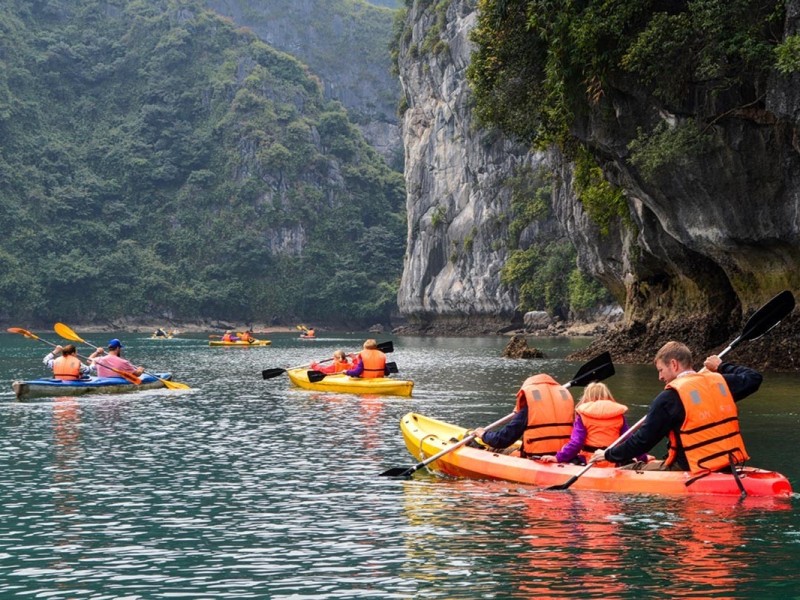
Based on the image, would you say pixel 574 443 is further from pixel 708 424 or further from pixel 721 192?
pixel 721 192

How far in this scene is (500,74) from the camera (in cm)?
3181

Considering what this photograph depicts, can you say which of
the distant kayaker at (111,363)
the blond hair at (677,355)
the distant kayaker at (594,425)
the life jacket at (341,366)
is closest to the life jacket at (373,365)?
the life jacket at (341,366)

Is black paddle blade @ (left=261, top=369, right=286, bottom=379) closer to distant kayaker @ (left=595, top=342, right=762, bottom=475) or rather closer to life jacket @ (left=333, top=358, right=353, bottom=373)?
life jacket @ (left=333, top=358, right=353, bottom=373)

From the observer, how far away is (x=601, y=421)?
1302 cm

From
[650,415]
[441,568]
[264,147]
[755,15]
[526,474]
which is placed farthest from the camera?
[264,147]

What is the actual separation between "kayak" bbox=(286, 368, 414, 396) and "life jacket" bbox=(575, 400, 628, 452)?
46.7 feet

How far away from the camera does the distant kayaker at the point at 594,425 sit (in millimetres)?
Answer: 12984

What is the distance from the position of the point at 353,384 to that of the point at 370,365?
67cm

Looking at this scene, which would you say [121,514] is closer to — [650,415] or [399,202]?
[650,415]

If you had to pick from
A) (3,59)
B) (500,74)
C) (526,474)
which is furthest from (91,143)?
(526,474)

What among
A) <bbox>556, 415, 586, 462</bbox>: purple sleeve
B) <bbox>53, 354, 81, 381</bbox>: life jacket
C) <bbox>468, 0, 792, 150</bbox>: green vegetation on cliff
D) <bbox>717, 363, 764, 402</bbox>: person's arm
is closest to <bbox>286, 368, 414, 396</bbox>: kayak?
<bbox>53, 354, 81, 381</bbox>: life jacket

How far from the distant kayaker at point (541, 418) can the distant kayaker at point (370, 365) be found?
49.9ft

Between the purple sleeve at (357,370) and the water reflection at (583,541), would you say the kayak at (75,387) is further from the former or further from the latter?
the water reflection at (583,541)

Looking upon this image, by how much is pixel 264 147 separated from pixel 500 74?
11612cm
